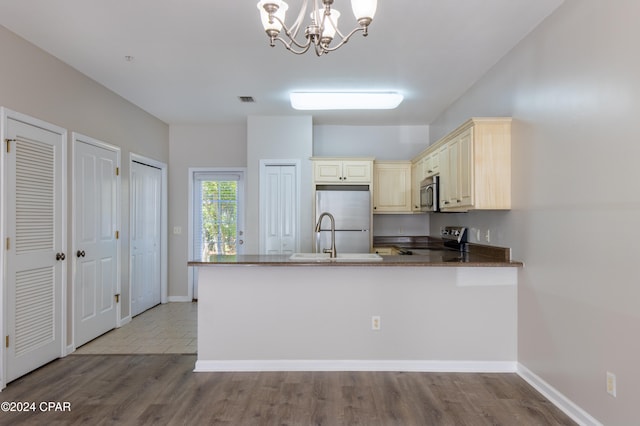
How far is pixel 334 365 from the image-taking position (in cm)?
315

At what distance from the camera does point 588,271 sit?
7.36 ft

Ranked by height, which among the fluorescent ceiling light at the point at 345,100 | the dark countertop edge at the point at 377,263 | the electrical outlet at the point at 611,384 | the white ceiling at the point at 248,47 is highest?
the white ceiling at the point at 248,47

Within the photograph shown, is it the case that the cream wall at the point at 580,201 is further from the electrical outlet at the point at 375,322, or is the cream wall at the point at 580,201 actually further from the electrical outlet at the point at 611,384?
the electrical outlet at the point at 375,322

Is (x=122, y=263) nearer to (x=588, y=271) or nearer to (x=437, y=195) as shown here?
(x=437, y=195)

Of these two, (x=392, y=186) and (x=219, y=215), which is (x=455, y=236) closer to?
(x=392, y=186)

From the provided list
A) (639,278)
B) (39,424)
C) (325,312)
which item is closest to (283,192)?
(325,312)

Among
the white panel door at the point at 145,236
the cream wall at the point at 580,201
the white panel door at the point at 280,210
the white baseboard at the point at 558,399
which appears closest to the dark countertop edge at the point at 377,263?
the cream wall at the point at 580,201

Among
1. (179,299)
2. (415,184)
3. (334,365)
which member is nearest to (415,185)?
(415,184)

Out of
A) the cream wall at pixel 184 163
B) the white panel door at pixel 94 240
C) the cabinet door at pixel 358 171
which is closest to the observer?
the white panel door at pixel 94 240

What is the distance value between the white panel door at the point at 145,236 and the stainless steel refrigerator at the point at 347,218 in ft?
7.89

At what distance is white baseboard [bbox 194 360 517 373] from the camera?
3.13 m

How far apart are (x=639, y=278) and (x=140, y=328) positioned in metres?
4.62

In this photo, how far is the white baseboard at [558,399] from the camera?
2283 mm

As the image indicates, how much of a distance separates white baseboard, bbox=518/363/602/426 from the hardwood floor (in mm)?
53
